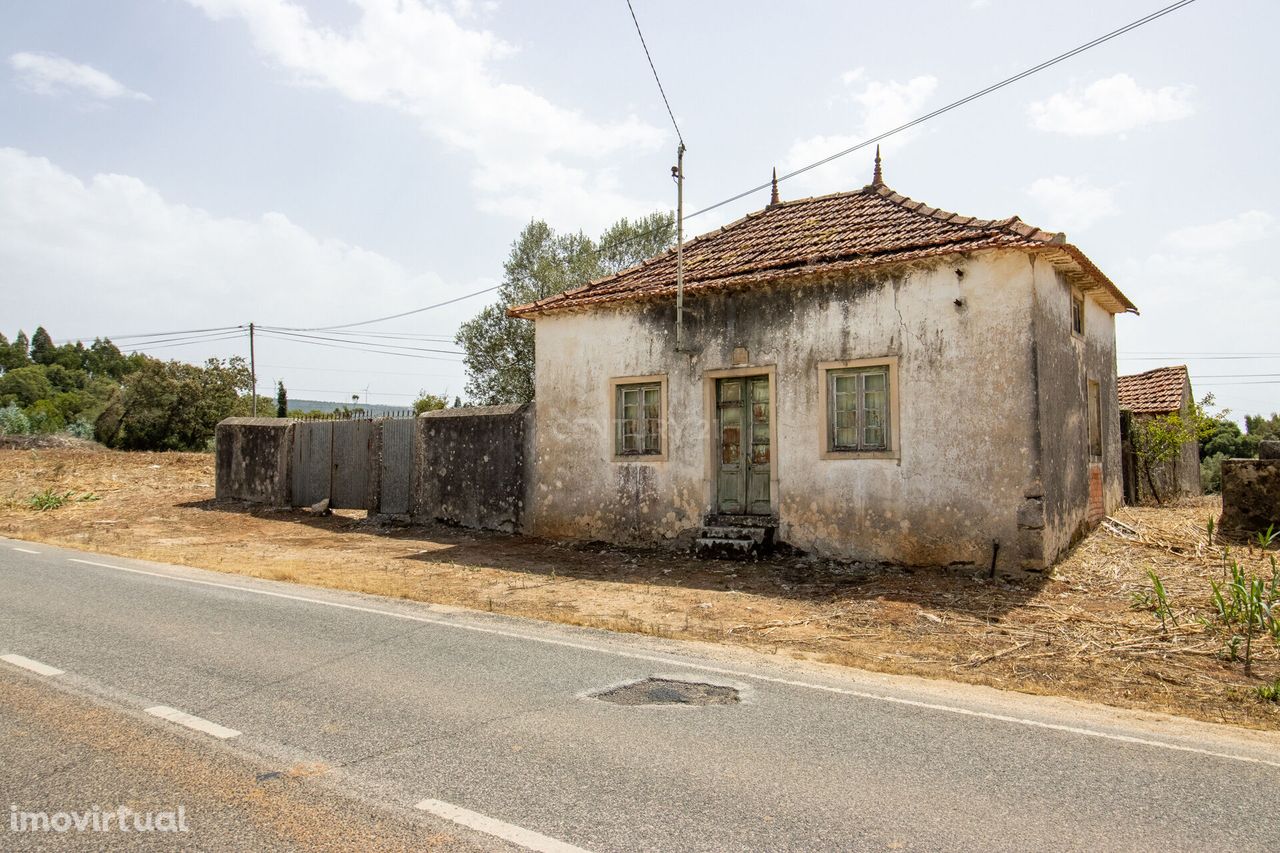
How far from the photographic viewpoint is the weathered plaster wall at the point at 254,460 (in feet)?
62.3

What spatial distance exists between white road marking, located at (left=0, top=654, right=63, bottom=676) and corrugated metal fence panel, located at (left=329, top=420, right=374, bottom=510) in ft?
37.5

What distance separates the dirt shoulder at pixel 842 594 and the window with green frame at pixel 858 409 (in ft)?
5.52

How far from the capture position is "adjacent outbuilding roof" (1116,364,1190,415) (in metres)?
21.7

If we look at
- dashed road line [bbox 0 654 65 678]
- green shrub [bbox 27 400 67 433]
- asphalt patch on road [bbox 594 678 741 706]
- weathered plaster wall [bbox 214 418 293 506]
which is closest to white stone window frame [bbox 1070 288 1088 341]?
asphalt patch on road [bbox 594 678 741 706]

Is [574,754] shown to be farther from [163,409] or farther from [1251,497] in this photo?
[163,409]

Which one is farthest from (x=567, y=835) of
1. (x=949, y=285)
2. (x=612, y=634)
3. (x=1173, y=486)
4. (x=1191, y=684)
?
(x=1173, y=486)

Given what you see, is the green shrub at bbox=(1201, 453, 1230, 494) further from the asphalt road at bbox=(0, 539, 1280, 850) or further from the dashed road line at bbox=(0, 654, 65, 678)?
the dashed road line at bbox=(0, 654, 65, 678)

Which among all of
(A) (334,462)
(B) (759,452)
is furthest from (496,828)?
(A) (334,462)

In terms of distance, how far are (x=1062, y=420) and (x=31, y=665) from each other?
11.4 m

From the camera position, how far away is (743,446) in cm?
1238

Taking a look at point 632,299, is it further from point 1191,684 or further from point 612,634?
point 1191,684

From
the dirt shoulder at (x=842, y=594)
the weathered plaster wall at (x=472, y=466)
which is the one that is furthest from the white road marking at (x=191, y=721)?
the weathered plaster wall at (x=472, y=466)

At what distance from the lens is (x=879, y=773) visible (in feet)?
13.3

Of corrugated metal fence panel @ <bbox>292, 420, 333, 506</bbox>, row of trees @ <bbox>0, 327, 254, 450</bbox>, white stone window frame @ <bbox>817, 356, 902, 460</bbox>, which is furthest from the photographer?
row of trees @ <bbox>0, 327, 254, 450</bbox>
